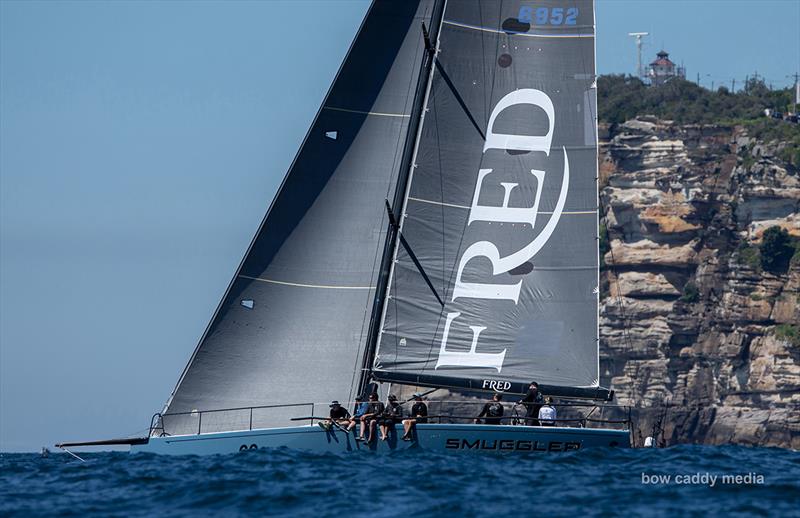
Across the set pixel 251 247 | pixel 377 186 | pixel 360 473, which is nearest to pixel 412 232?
pixel 377 186

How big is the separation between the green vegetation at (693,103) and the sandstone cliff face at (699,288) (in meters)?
3.07

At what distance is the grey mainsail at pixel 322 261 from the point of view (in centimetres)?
2161

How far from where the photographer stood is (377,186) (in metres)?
22.8

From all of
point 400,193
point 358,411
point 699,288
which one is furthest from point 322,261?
point 699,288

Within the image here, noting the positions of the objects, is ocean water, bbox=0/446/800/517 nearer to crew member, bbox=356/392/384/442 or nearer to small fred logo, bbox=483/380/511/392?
crew member, bbox=356/392/384/442

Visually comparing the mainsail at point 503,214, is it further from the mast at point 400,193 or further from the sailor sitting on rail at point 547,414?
the sailor sitting on rail at point 547,414

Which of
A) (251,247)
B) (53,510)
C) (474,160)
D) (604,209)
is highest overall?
(604,209)

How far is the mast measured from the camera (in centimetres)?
2178

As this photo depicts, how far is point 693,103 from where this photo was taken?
90.1m

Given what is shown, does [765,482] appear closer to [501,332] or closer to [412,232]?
[501,332]

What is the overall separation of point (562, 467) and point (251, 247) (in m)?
7.05

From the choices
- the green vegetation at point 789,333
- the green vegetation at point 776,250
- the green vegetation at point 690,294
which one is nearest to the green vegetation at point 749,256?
the green vegetation at point 776,250

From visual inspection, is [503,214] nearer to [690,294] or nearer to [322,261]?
[322,261]

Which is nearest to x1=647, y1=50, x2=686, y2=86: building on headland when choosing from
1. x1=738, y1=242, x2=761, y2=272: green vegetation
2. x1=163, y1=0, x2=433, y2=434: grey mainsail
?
x1=738, y1=242, x2=761, y2=272: green vegetation
